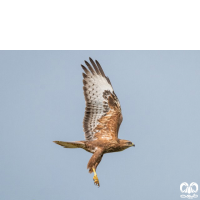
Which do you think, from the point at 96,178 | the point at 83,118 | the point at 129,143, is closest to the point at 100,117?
the point at 83,118

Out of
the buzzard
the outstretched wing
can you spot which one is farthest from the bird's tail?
the outstretched wing

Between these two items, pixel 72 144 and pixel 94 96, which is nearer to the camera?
pixel 72 144

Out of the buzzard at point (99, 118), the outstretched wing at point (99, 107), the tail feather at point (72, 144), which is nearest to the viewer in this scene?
the tail feather at point (72, 144)

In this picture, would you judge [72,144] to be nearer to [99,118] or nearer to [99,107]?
[99,118]

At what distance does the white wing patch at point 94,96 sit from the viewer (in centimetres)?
853

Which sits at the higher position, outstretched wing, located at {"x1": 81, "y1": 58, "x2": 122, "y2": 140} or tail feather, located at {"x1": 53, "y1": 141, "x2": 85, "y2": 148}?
outstretched wing, located at {"x1": 81, "y1": 58, "x2": 122, "y2": 140}

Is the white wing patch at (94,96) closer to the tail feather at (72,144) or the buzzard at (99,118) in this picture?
the buzzard at (99,118)

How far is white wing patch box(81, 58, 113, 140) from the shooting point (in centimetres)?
853

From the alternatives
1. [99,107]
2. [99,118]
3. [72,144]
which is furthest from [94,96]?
[72,144]

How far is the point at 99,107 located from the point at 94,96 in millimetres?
282

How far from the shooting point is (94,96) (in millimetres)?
8781

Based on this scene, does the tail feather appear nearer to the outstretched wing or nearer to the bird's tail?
the bird's tail

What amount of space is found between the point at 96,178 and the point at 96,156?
514 millimetres

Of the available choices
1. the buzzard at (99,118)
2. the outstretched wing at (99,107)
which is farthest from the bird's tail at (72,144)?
the outstretched wing at (99,107)
